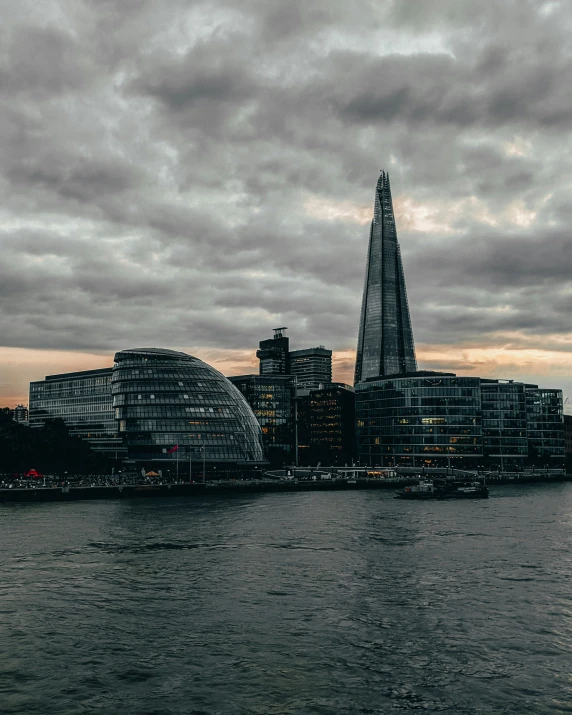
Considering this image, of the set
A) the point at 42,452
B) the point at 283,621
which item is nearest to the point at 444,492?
the point at 42,452

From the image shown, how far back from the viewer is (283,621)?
4325cm

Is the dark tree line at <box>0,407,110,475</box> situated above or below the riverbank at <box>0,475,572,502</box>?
above

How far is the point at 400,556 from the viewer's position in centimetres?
6600

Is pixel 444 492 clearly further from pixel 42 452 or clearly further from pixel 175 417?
pixel 42 452

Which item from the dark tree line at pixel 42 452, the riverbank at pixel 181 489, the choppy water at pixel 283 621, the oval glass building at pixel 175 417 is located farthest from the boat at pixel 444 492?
the dark tree line at pixel 42 452

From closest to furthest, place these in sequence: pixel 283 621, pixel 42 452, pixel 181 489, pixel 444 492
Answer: pixel 283 621 → pixel 181 489 → pixel 444 492 → pixel 42 452

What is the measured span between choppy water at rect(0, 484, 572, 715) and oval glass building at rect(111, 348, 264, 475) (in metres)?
103

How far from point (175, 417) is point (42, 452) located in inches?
1480

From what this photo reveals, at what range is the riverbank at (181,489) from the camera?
12688 cm

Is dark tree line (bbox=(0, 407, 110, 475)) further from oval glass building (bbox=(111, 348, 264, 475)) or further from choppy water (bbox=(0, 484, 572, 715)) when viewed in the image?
choppy water (bbox=(0, 484, 572, 715))

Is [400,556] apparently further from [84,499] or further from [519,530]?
[84,499]

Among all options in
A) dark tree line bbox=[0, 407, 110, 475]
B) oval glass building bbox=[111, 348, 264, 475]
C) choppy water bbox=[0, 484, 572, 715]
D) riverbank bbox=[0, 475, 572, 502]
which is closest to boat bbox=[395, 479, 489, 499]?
riverbank bbox=[0, 475, 572, 502]

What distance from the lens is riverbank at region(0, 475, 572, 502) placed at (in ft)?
416

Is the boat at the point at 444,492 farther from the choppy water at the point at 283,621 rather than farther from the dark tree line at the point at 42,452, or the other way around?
the dark tree line at the point at 42,452
